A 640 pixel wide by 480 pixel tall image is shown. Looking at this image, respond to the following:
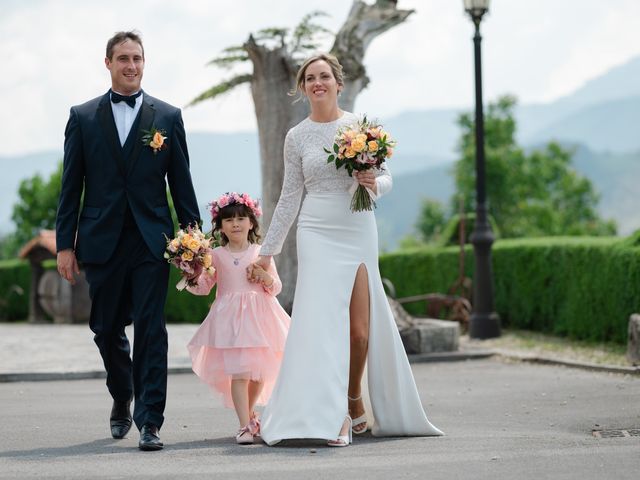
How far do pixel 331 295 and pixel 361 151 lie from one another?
2.96 feet

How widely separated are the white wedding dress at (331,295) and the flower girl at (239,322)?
37 centimetres

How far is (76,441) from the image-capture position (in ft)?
23.6

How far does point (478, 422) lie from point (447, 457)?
7.29 ft

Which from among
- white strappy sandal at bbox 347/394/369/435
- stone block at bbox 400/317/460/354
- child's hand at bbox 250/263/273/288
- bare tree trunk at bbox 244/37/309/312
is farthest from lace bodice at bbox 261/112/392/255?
bare tree trunk at bbox 244/37/309/312

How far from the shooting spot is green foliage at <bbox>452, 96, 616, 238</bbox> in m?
69.8

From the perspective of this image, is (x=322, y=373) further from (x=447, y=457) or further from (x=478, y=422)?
(x=478, y=422)

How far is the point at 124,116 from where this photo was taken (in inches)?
275

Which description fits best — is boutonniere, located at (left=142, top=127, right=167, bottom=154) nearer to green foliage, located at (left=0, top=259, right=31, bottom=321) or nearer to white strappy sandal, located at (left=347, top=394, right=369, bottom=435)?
white strappy sandal, located at (left=347, top=394, right=369, bottom=435)

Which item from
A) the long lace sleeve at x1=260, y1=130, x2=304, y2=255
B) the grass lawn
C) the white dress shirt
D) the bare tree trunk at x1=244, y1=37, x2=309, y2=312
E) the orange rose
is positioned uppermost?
the bare tree trunk at x1=244, y1=37, x2=309, y2=312

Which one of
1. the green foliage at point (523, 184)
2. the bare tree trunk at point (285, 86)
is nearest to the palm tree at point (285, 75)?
the bare tree trunk at point (285, 86)

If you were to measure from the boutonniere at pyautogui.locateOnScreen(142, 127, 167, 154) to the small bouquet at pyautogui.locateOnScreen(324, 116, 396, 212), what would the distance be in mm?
982

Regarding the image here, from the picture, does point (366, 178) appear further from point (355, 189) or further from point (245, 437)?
point (245, 437)

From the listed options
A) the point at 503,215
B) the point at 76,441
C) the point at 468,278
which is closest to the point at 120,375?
the point at 76,441

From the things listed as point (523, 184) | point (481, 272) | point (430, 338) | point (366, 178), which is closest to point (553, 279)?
point (481, 272)
